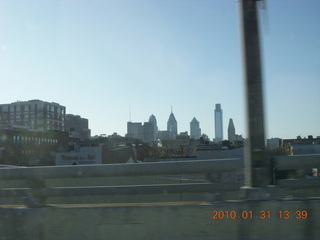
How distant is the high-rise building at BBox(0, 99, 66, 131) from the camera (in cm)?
14738

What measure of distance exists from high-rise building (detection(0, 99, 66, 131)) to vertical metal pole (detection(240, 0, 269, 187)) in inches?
5777

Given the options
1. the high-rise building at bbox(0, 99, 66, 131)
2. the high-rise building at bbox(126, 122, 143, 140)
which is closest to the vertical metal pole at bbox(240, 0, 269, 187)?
the high-rise building at bbox(126, 122, 143, 140)

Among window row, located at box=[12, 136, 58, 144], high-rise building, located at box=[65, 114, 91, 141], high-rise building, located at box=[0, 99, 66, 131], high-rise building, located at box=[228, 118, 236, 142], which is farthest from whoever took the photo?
high-rise building, located at box=[65, 114, 91, 141]

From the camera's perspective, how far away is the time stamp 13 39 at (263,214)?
4949 mm

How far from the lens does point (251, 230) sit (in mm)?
4922

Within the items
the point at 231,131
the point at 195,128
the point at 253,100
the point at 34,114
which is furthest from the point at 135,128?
the point at 253,100

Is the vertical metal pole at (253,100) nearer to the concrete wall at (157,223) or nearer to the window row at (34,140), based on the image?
the concrete wall at (157,223)

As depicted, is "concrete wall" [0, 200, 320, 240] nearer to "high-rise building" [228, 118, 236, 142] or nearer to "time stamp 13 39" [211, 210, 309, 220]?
"time stamp 13 39" [211, 210, 309, 220]

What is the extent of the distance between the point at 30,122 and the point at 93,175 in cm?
15154

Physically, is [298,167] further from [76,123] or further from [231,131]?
[76,123]

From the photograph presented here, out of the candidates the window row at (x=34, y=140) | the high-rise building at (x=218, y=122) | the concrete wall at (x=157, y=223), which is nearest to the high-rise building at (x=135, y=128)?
the high-rise building at (x=218, y=122)

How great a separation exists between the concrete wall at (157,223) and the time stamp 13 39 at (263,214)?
0.01 metres

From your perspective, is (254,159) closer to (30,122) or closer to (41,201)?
(41,201)

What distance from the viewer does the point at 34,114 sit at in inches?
5920
